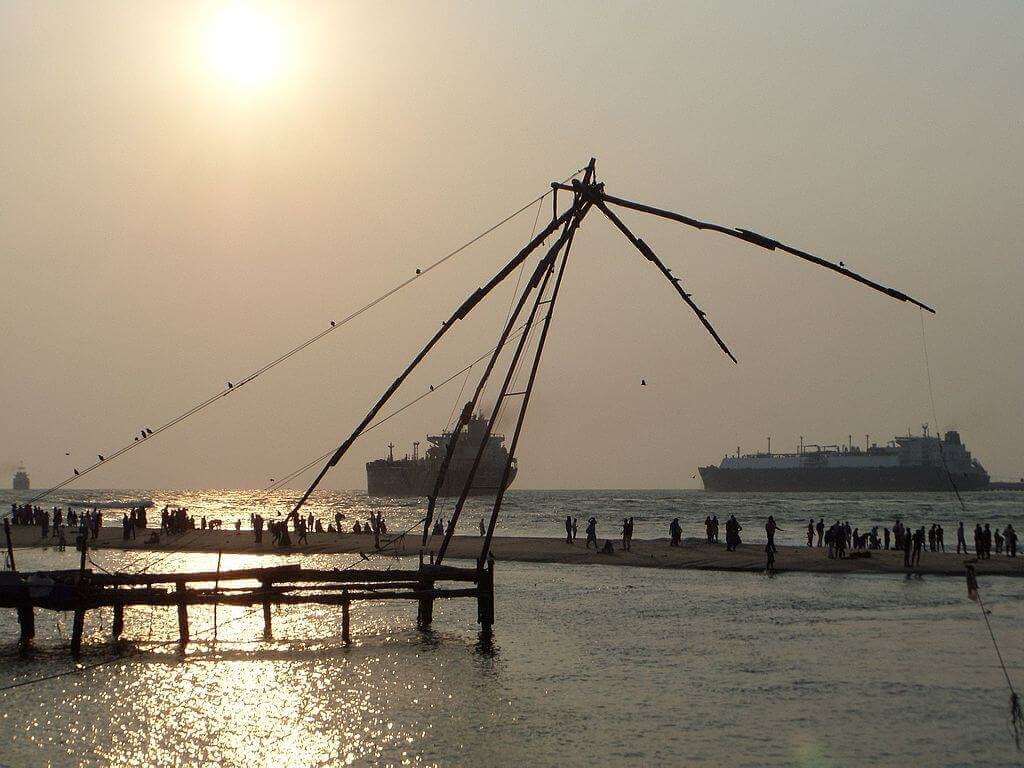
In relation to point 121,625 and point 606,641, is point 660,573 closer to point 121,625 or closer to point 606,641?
point 606,641

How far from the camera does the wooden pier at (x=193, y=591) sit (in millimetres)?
25484

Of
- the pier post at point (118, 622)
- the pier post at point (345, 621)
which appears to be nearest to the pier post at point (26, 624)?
the pier post at point (118, 622)

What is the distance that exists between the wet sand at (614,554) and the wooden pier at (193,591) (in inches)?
669

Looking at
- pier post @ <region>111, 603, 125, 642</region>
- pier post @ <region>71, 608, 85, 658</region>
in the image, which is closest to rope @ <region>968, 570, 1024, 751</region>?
pier post @ <region>71, 608, 85, 658</region>

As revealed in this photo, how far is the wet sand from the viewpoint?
153 ft

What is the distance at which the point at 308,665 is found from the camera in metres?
24.4

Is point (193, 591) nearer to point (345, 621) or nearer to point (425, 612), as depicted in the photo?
point (345, 621)

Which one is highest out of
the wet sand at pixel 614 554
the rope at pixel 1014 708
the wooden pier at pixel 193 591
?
the wooden pier at pixel 193 591

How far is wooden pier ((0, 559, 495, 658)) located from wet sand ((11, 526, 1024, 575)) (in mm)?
17000

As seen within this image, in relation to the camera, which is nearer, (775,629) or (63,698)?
(63,698)

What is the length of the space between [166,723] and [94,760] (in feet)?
7.44

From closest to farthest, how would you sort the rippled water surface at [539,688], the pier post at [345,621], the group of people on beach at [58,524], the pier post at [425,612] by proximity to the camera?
the rippled water surface at [539,688], the pier post at [345,621], the pier post at [425,612], the group of people on beach at [58,524]

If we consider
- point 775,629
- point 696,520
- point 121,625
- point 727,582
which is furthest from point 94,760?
point 696,520

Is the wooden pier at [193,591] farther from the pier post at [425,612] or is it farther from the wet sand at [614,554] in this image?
the wet sand at [614,554]
